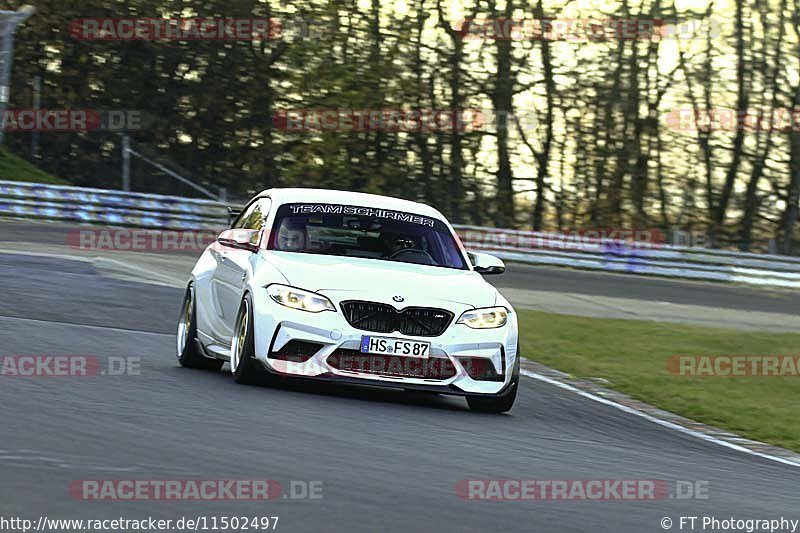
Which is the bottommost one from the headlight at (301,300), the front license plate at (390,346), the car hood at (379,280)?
the front license plate at (390,346)

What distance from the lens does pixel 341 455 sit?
7227 millimetres

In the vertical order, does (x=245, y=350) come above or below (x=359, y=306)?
below

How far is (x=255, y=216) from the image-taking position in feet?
37.6

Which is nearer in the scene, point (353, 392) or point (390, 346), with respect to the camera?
point (390, 346)

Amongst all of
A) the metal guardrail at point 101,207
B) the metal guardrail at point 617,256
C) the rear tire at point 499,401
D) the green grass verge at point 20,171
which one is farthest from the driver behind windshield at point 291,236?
the green grass verge at point 20,171

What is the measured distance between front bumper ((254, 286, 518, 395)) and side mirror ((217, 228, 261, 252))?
851 mm

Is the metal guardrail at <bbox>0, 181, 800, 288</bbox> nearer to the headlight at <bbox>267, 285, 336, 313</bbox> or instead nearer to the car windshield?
the car windshield

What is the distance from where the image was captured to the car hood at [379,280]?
32.1ft

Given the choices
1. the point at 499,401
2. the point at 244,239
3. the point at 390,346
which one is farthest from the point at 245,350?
the point at 499,401

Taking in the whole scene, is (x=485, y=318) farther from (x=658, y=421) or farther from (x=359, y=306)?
(x=658, y=421)

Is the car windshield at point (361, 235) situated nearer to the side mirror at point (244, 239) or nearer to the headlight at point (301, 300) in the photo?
the side mirror at point (244, 239)

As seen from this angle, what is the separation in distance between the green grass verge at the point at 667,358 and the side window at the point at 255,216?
12.1ft

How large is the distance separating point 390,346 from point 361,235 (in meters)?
1.36

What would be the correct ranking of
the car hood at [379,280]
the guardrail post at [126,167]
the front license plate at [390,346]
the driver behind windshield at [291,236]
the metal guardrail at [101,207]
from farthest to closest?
the guardrail post at [126,167]
the metal guardrail at [101,207]
the driver behind windshield at [291,236]
the car hood at [379,280]
the front license plate at [390,346]
